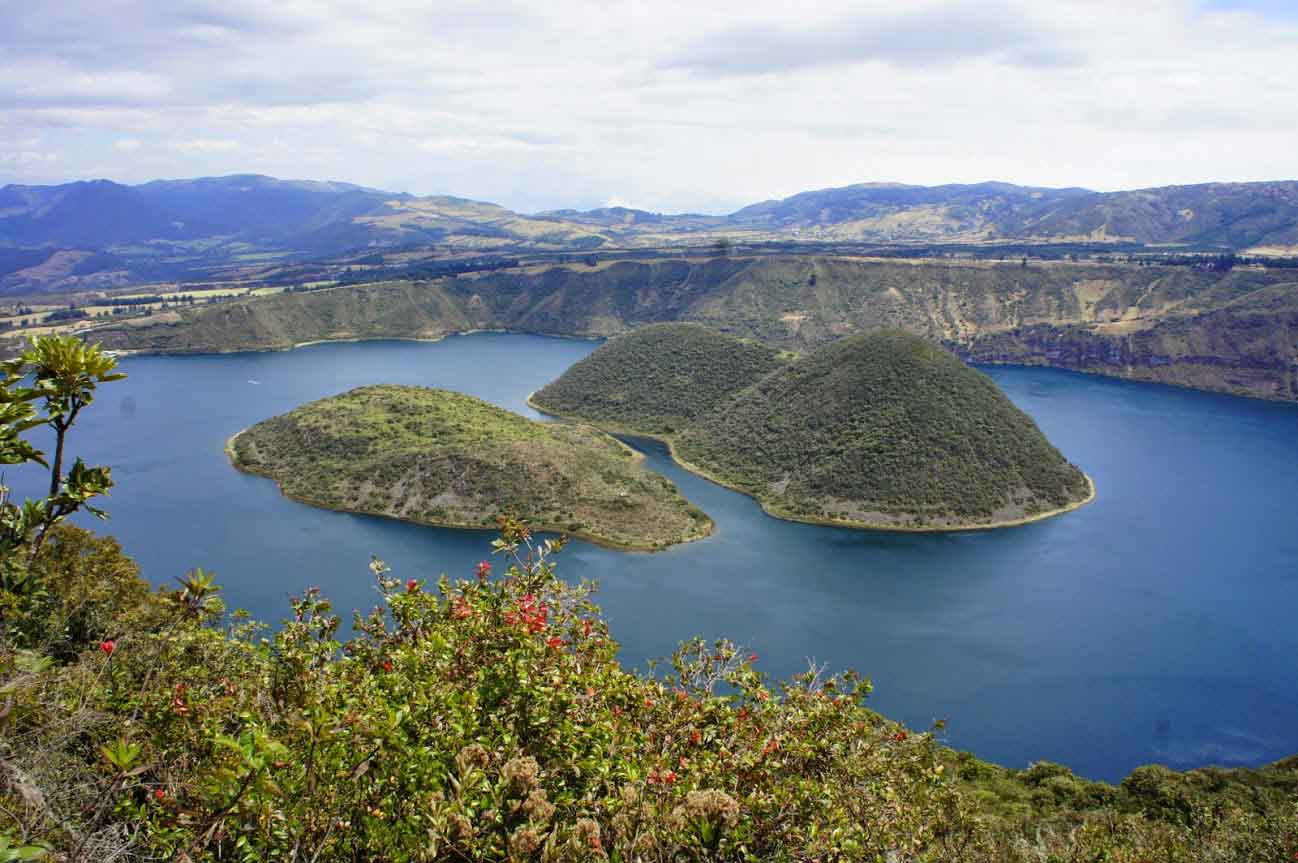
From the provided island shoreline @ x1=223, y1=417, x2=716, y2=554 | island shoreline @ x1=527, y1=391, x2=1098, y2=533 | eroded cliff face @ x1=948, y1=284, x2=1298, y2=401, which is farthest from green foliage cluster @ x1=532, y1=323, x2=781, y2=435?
eroded cliff face @ x1=948, y1=284, x2=1298, y2=401

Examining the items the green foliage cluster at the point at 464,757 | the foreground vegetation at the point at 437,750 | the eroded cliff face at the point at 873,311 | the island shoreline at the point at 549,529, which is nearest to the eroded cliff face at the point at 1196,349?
the eroded cliff face at the point at 873,311

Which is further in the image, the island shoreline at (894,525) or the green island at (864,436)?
the green island at (864,436)

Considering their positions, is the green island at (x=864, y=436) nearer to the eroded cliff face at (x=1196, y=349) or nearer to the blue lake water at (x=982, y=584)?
the blue lake water at (x=982, y=584)

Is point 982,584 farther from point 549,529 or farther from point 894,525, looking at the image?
point 549,529

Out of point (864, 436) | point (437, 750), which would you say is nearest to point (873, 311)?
point (864, 436)

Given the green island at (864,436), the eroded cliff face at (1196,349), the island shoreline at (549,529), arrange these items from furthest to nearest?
the eroded cliff face at (1196,349), the green island at (864,436), the island shoreline at (549,529)

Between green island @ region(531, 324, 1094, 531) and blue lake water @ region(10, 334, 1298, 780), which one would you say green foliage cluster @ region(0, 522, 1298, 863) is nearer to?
A: blue lake water @ region(10, 334, 1298, 780)
